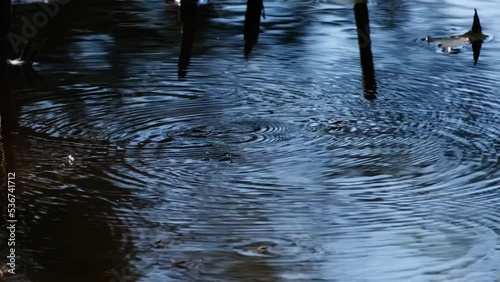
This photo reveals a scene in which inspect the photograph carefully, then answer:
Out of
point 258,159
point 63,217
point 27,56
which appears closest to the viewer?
point 63,217

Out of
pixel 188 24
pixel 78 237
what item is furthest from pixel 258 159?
pixel 188 24

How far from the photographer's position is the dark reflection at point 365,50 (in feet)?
22.6

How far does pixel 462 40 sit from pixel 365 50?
1.00 metres

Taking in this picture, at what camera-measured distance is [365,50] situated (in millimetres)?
7863

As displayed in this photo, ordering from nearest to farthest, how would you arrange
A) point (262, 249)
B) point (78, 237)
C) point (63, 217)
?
1. point (262, 249)
2. point (78, 237)
3. point (63, 217)

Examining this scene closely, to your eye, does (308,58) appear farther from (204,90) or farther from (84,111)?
(84,111)

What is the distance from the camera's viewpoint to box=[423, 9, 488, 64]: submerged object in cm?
822

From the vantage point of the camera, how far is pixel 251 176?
5.25 m

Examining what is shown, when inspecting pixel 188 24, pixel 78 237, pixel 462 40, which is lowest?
pixel 78 237

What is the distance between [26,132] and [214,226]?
1.83 metres

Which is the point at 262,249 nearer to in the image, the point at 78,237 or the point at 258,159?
the point at 78,237

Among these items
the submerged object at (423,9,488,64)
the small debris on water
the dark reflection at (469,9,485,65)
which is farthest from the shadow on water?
the dark reflection at (469,9,485,65)

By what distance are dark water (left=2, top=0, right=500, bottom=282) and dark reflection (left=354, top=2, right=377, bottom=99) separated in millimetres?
64

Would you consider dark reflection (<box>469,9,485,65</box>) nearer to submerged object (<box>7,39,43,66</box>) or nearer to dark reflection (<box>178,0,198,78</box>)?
dark reflection (<box>178,0,198,78</box>)
